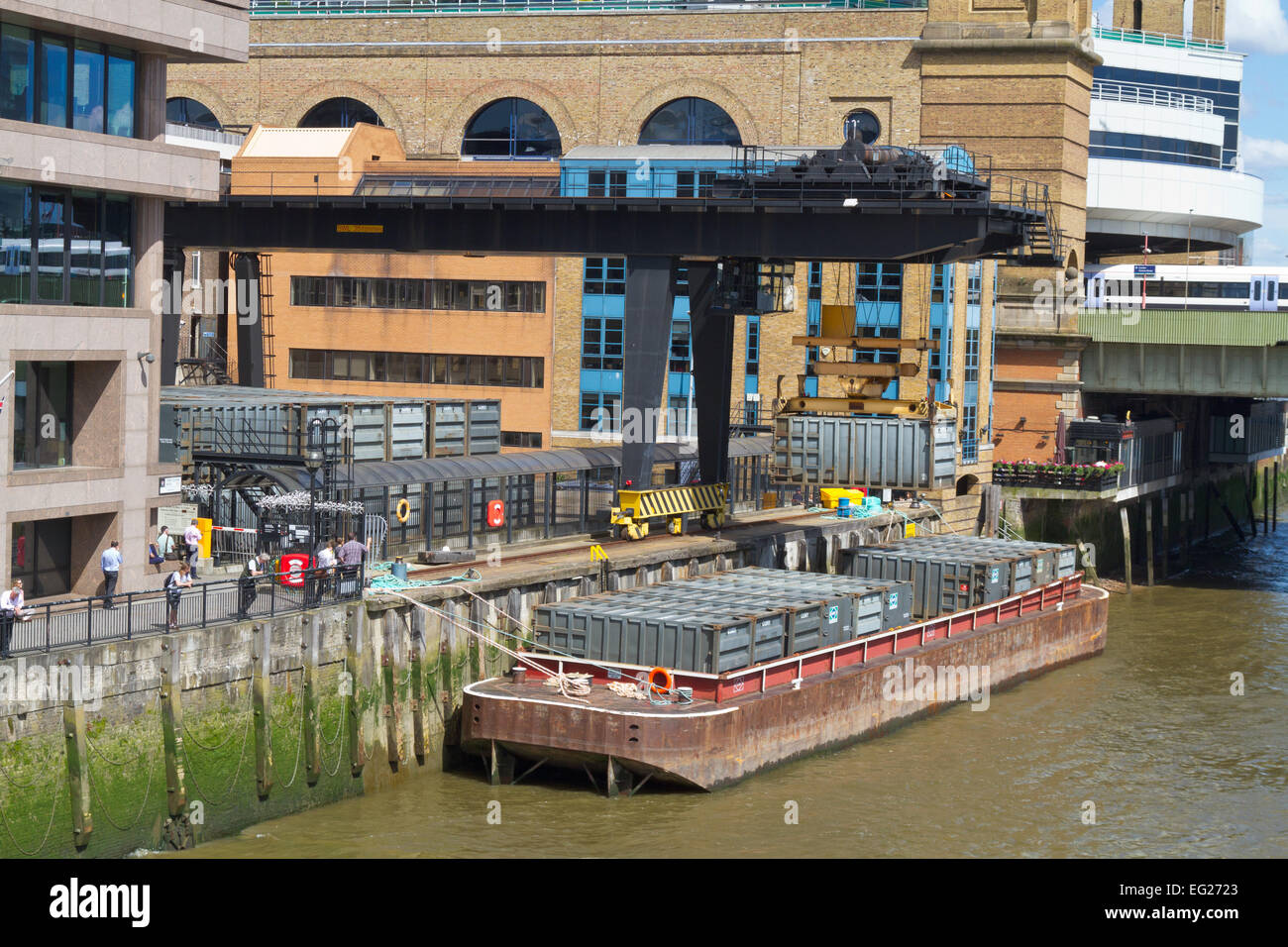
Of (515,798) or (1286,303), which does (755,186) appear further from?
(1286,303)

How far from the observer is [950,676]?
5003cm

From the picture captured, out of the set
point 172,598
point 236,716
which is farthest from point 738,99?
point 172,598

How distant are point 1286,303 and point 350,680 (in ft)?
203

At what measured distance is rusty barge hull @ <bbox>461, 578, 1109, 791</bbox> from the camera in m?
37.6

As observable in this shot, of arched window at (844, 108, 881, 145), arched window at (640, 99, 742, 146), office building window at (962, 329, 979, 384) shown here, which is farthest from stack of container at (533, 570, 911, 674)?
arched window at (640, 99, 742, 146)

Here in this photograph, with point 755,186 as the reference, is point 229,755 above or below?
below

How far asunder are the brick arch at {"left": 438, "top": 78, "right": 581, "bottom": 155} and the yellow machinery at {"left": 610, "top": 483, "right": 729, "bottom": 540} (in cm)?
3240

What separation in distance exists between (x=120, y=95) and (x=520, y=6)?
52.6 meters

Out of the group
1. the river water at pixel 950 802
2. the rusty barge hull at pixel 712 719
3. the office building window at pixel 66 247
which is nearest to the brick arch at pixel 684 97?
the river water at pixel 950 802

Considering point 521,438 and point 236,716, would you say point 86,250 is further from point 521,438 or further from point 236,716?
point 521,438

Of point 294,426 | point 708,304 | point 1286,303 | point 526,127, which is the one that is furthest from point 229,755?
point 1286,303

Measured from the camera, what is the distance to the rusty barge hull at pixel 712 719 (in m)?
37.6

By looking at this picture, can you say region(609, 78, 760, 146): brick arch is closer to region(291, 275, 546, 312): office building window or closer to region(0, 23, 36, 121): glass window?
region(291, 275, 546, 312): office building window

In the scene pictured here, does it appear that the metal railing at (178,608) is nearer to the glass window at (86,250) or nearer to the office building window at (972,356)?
the glass window at (86,250)
